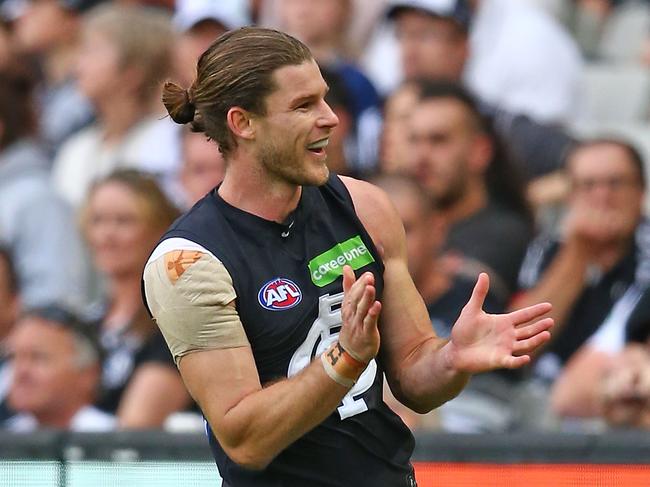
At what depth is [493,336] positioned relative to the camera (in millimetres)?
3383

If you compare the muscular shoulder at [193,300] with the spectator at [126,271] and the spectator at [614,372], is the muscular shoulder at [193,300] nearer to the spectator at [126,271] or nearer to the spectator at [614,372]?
the spectator at [614,372]

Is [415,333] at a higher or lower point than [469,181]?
higher

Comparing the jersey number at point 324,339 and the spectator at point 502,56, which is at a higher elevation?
the jersey number at point 324,339

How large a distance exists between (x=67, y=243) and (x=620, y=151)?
2.89m

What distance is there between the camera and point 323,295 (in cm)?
349

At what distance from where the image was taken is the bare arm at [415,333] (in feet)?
11.1

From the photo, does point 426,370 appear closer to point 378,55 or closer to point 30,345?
point 30,345

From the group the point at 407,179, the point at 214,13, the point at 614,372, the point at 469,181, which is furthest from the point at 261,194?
the point at 214,13

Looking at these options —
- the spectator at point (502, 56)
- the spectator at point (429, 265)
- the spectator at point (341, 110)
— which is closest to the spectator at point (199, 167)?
the spectator at point (341, 110)

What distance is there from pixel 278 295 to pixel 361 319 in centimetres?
32

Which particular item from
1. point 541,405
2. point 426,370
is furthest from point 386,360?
point 541,405

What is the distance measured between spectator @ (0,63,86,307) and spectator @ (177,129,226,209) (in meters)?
0.69

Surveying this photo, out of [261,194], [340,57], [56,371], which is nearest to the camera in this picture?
[261,194]

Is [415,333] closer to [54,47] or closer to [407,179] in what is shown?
[407,179]
